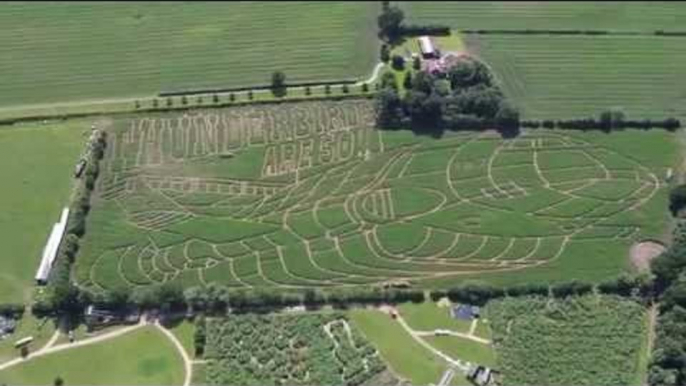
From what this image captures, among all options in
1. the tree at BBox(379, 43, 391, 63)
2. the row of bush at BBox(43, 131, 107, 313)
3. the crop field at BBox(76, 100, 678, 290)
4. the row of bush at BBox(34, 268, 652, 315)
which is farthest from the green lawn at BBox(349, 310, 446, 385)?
the tree at BBox(379, 43, 391, 63)

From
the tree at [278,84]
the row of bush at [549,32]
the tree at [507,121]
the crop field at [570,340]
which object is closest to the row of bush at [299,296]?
the crop field at [570,340]

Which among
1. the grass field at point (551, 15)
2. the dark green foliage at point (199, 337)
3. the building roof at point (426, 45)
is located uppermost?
the grass field at point (551, 15)

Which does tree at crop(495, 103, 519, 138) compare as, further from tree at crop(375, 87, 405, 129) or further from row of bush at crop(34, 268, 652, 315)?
row of bush at crop(34, 268, 652, 315)

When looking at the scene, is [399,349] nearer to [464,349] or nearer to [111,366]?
[464,349]

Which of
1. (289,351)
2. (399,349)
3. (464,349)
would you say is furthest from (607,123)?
(289,351)

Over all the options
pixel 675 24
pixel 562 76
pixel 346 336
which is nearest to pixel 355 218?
pixel 346 336

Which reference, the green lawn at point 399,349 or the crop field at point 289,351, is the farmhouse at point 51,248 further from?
the green lawn at point 399,349
